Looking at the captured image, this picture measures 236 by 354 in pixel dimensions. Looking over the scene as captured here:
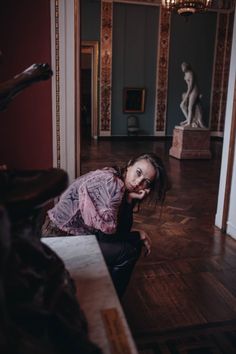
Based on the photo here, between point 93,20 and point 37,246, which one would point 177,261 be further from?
point 93,20

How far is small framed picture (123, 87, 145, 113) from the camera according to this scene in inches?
484

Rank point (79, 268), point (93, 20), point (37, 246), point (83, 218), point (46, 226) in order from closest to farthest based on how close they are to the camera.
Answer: point (37, 246) < point (79, 268) < point (83, 218) < point (46, 226) < point (93, 20)

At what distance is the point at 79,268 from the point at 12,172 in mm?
586

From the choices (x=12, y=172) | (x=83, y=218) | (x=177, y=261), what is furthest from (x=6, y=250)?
(x=177, y=261)

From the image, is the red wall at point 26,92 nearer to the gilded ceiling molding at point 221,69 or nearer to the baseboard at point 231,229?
the baseboard at point 231,229

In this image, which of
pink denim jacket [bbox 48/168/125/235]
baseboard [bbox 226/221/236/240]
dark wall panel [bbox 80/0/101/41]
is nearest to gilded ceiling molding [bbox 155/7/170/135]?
dark wall panel [bbox 80/0/101/41]

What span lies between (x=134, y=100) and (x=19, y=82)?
11.8 metres

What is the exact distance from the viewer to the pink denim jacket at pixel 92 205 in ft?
6.14

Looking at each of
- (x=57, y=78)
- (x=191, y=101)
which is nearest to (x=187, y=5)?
(x=191, y=101)

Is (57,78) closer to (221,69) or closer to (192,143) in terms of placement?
(192,143)

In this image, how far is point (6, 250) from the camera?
69cm

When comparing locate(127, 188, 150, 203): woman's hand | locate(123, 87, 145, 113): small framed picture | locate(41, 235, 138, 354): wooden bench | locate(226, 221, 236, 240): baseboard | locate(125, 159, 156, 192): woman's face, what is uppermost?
locate(123, 87, 145, 113): small framed picture

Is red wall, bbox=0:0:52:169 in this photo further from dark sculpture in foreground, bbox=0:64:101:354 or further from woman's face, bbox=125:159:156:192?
dark sculpture in foreground, bbox=0:64:101:354

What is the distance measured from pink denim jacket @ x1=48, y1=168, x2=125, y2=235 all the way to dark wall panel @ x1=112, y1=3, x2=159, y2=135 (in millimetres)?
10533
